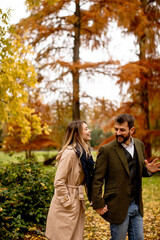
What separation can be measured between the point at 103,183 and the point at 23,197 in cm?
216

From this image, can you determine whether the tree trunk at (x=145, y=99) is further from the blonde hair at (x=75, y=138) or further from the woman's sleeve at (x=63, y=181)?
the woman's sleeve at (x=63, y=181)

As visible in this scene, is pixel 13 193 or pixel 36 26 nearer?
pixel 13 193

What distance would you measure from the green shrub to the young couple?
4.51 feet

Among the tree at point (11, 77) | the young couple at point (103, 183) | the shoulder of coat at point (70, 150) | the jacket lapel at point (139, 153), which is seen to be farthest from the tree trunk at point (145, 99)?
the shoulder of coat at point (70, 150)

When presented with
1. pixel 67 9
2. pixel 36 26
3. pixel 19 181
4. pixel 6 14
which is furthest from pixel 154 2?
pixel 19 181

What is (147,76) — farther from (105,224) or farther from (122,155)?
(122,155)

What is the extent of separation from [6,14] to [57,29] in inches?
244

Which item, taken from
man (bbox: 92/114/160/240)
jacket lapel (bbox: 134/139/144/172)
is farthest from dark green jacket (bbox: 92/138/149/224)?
jacket lapel (bbox: 134/139/144/172)

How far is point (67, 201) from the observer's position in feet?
8.80

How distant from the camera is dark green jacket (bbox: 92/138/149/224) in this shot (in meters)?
2.51

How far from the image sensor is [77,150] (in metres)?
2.77

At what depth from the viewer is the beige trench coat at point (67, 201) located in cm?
269

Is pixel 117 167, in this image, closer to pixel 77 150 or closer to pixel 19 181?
pixel 77 150

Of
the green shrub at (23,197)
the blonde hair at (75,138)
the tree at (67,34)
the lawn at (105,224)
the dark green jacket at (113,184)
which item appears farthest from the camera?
the tree at (67,34)
